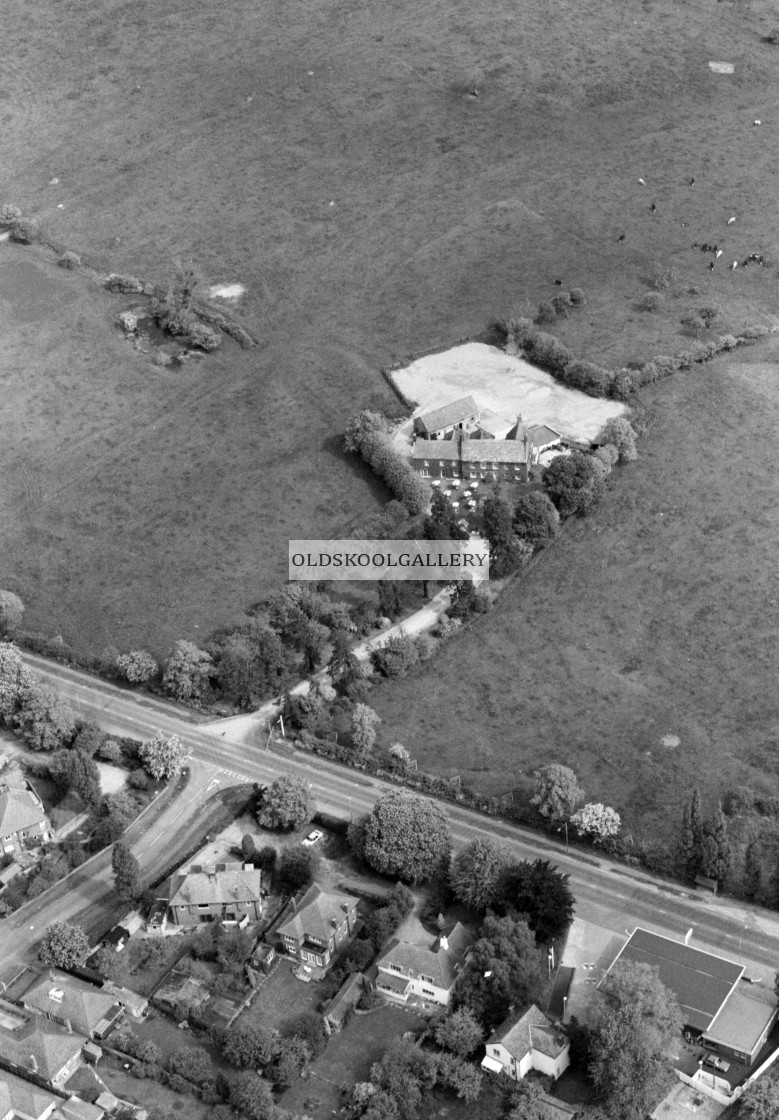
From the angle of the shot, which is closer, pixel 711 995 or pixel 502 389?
pixel 711 995

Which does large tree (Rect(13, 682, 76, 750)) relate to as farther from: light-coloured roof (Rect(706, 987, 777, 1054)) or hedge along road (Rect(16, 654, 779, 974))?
light-coloured roof (Rect(706, 987, 777, 1054))

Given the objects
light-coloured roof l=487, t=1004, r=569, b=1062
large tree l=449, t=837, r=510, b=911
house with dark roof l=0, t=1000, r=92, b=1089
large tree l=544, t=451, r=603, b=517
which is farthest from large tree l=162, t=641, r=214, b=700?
light-coloured roof l=487, t=1004, r=569, b=1062

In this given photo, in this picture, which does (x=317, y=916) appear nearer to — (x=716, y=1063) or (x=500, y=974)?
(x=500, y=974)

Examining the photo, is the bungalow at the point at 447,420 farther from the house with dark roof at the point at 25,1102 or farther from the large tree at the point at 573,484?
the house with dark roof at the point at 25,1102

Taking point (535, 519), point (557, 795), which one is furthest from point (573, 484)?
point (557, 795)

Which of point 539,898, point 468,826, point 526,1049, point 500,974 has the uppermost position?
point 500,974

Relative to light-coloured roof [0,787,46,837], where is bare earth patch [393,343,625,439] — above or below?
below

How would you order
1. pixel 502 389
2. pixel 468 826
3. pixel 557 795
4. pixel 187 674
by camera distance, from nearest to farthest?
pixel 557 795
pixel 468 826
pixel 187 674
pixel 502 389
